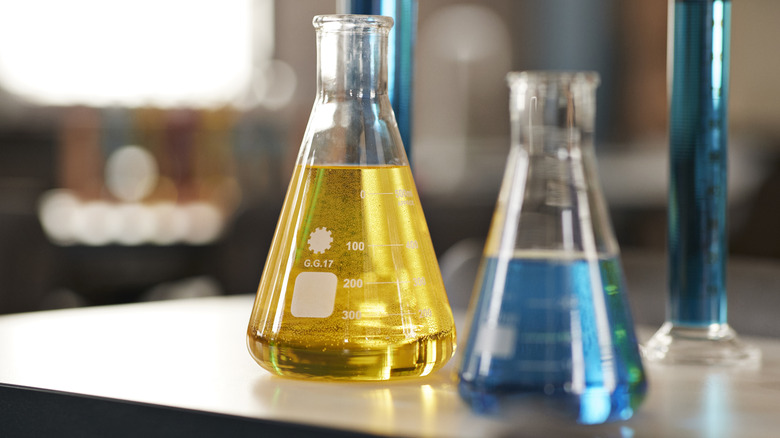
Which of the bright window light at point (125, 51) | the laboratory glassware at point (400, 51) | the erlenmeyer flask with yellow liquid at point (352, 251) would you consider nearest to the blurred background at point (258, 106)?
the bright window light at point (125, 51)

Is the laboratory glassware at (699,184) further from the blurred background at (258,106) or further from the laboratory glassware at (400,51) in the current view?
the blurred background at (258,106)

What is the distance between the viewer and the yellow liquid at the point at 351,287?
54 cm

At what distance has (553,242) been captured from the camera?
461 mm

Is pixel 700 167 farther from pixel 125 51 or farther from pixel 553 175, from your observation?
pixel 125 51

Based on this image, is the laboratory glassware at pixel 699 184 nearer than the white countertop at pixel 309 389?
No

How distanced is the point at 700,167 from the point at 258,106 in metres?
4.65

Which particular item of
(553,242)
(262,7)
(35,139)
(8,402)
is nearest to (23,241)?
(8,402)

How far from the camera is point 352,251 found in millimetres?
555

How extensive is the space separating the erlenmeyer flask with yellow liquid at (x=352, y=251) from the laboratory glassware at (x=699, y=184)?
19 cm

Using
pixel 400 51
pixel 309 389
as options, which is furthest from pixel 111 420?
pixel 400 51

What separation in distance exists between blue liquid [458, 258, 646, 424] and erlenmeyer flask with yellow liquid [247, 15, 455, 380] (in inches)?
3.4

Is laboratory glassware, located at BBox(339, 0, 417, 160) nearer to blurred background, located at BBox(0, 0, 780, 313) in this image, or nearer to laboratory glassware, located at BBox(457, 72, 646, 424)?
laboratory glassware, located at BBox(457, 72, 646, 424)

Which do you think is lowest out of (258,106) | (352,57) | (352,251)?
(258,106)

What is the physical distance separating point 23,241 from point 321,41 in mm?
1742
